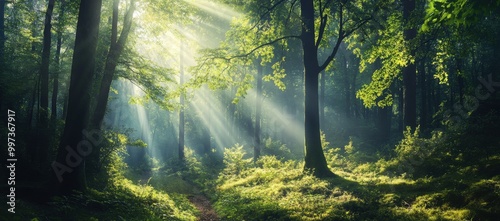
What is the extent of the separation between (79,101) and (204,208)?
24.4ft

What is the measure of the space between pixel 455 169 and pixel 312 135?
6.15 meters

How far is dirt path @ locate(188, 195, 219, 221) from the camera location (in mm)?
11892

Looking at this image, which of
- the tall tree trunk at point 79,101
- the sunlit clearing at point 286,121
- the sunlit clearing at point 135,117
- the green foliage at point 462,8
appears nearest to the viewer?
the green foliage at point 462,8

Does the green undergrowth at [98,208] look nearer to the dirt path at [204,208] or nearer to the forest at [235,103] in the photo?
the forest at [235,103]

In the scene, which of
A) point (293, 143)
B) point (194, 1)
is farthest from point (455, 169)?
point (293, 143)

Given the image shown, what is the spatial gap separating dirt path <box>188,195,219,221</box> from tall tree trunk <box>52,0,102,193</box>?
4730mm

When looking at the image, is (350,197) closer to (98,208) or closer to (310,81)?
(310,81)

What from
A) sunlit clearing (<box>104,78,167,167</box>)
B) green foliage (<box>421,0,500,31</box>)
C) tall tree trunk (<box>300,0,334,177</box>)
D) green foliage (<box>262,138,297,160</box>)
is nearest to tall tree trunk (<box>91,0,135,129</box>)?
tall tree trunk (<box>300,0,334,177</box>)

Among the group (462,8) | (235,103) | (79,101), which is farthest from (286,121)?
(462,8)

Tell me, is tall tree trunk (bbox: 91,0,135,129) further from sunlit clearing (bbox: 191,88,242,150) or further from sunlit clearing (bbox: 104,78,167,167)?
sunlit clearing (bbox: 104,78,167,167)

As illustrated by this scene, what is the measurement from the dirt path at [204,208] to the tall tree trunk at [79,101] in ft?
15.5

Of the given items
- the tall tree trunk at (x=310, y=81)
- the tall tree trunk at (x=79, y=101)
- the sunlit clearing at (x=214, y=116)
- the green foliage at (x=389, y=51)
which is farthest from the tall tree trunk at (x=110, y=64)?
the sunlit clearing at (x=214, y=116)

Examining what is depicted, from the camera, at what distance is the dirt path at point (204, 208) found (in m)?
11.9

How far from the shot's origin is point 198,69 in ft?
53.2
